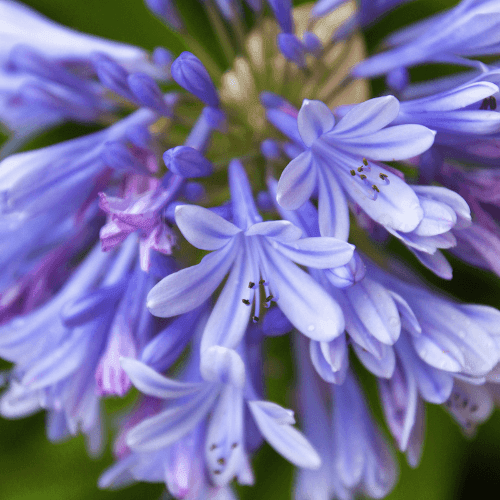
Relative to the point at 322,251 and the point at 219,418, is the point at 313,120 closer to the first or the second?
the point at 322,251

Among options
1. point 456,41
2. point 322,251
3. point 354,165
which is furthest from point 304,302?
point 456,41

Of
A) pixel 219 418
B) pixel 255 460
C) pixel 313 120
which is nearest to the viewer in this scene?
pixel 313 120

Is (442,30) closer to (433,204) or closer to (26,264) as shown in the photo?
(433,204)

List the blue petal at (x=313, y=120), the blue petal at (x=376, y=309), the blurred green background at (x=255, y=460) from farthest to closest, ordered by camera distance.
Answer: the blurred green background at (x=255, y=460) < the blue petal at (x=376, y=309) < the blue petal at (x=313, y=120)

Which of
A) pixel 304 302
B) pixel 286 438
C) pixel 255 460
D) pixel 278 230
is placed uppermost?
pixel 278 230

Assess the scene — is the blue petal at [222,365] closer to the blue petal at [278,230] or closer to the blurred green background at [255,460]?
the blue petal at [278,230]

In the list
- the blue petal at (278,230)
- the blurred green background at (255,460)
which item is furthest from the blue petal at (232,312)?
the blurred green background at (255,460)
